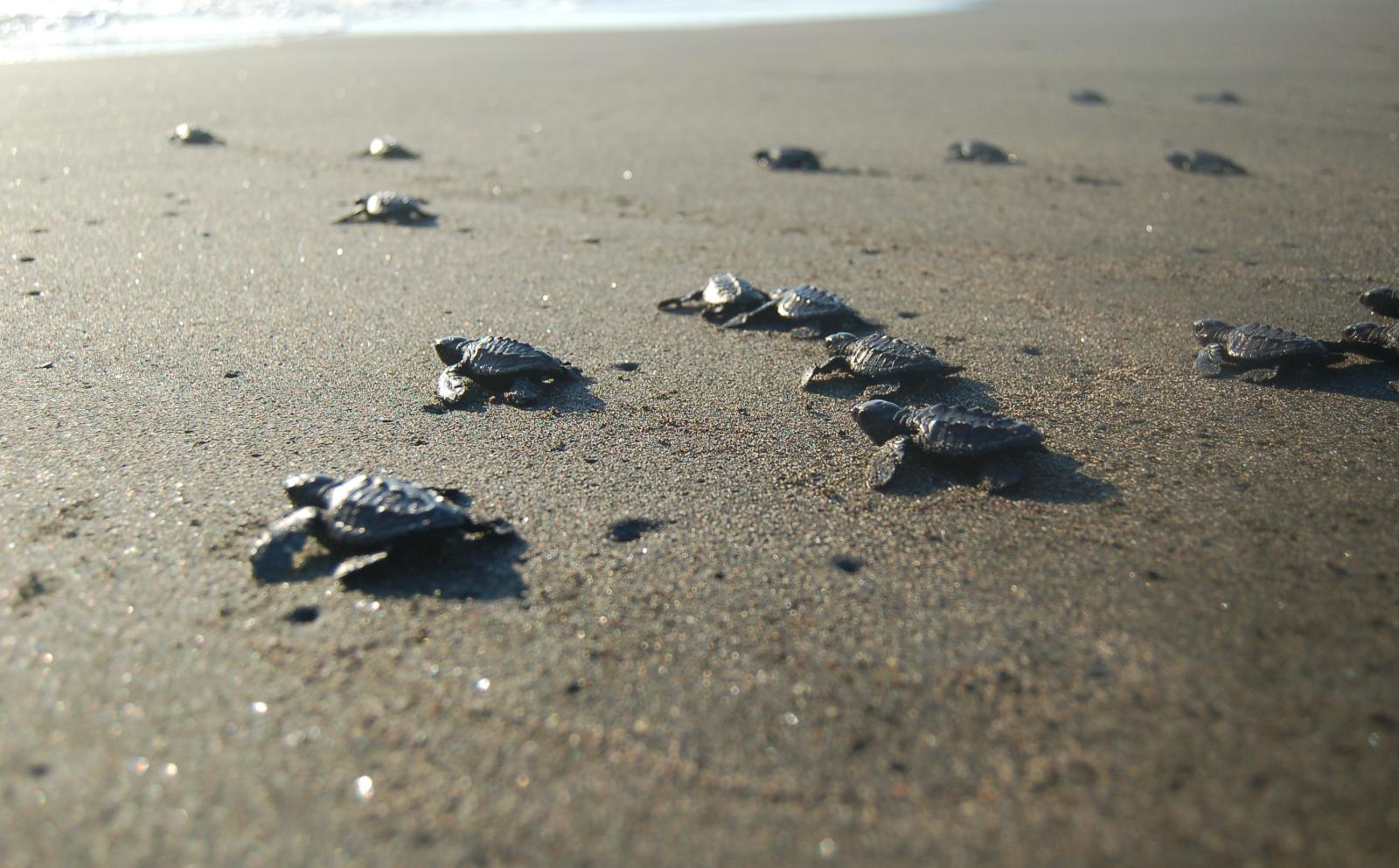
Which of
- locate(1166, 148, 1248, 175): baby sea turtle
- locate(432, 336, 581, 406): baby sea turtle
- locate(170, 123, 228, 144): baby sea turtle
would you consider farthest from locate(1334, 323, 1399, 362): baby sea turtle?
locate(170, 123, 228, 144): baby sea turtle

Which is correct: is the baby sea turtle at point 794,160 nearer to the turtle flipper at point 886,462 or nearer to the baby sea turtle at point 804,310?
the baby sea turtle at point 804,310

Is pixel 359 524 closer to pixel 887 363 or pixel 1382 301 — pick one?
pixel 887 363

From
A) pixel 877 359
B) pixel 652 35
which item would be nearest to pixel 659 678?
pixel 877 359

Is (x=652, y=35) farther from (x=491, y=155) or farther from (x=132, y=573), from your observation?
(x=132, y=573)

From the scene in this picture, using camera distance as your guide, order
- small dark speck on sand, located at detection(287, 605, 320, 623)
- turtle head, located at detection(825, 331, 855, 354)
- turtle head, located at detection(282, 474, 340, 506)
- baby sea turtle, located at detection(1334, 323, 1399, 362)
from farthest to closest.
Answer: turtle head, located at detection(825, 331, 855, 354), baby sea turtle, located at detection(1334, 323, 1399, 362), turtle head, located at detection(282, 474, 340, 506), small dark speck on sand, located at detection(287, 605, 320, 623)

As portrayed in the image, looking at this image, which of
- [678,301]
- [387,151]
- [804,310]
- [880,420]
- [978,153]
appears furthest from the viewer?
[387,151]

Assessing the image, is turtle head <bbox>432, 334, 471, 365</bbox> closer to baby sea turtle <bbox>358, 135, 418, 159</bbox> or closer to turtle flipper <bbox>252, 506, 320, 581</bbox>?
turtle flipper <bbox>252, 506, 320, 581</bbox>

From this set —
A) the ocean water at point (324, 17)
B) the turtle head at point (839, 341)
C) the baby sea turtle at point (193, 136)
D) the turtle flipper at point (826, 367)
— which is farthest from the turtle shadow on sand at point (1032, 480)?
the ocean water at point (324, 17)

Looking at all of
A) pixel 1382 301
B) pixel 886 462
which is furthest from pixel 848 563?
pixel 1382 301
